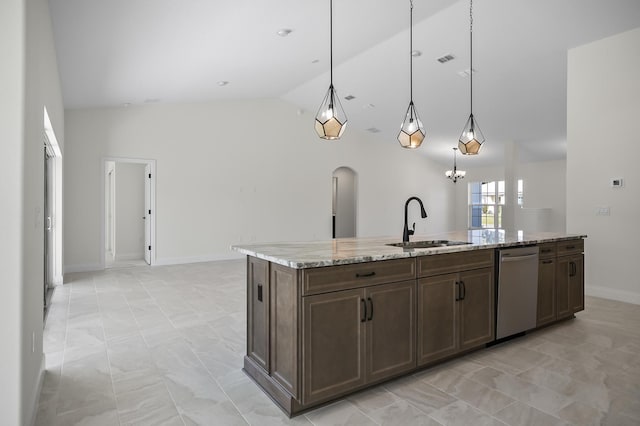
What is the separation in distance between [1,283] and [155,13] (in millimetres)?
2596

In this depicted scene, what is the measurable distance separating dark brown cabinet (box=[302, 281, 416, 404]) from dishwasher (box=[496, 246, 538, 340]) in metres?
0.97

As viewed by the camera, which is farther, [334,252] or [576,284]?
[576,284]

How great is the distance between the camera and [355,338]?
2254 millimetres

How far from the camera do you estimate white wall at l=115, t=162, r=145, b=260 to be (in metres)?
8.21

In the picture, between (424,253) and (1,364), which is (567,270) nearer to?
(424,253)

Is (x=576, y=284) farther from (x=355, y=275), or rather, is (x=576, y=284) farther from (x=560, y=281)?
(x=355, y=275)

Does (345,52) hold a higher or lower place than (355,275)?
higher

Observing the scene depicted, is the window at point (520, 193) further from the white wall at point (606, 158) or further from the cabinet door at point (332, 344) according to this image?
the cabinet door at point (332, 344)

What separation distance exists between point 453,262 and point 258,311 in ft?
4.55

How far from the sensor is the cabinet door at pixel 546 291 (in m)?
3.44

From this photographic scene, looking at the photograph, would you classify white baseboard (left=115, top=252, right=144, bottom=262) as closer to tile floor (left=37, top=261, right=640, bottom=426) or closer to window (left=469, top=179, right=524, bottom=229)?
tile floor (left=37, top=261, right=640, bottom=426)

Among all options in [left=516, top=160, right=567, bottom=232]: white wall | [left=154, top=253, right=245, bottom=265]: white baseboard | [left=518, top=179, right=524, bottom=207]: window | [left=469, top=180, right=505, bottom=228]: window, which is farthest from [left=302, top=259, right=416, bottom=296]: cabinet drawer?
[left=469, top=180, right=505, bottom=228]: window

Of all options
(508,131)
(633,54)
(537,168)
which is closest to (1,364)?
(633,54)

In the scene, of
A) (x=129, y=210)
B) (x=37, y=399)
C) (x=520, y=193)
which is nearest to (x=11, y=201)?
(x=37, y=399)
